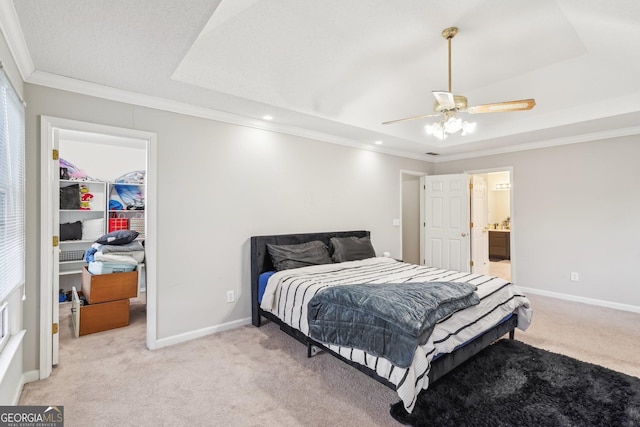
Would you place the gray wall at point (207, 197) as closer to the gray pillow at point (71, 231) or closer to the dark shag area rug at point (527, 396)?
the dark shag area rug at point (527, 396)

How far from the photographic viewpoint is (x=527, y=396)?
2.09 meters

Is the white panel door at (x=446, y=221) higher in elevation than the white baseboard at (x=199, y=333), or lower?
higher

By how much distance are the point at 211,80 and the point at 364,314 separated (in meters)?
2.38

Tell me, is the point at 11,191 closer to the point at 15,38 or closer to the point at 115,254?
the point at 15,38

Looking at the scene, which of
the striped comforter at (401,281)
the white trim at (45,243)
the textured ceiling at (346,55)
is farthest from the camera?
the white trim at (45,243)

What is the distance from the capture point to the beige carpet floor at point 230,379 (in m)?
1.96

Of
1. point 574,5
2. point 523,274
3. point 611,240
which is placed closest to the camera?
point 574,5

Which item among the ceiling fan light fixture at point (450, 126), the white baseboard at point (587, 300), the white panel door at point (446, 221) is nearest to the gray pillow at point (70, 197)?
the ceiling fan light fixture at point (450, 126)

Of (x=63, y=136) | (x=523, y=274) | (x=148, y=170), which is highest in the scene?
(x=63, y=136)

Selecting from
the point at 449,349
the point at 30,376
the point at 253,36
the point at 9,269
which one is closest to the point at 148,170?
the point at 9,269

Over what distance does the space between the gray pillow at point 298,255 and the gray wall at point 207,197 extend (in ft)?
1.01

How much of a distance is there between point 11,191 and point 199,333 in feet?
6.54

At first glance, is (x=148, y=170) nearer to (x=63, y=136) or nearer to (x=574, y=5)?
(x=63, y=136)

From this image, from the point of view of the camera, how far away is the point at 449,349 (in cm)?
206
